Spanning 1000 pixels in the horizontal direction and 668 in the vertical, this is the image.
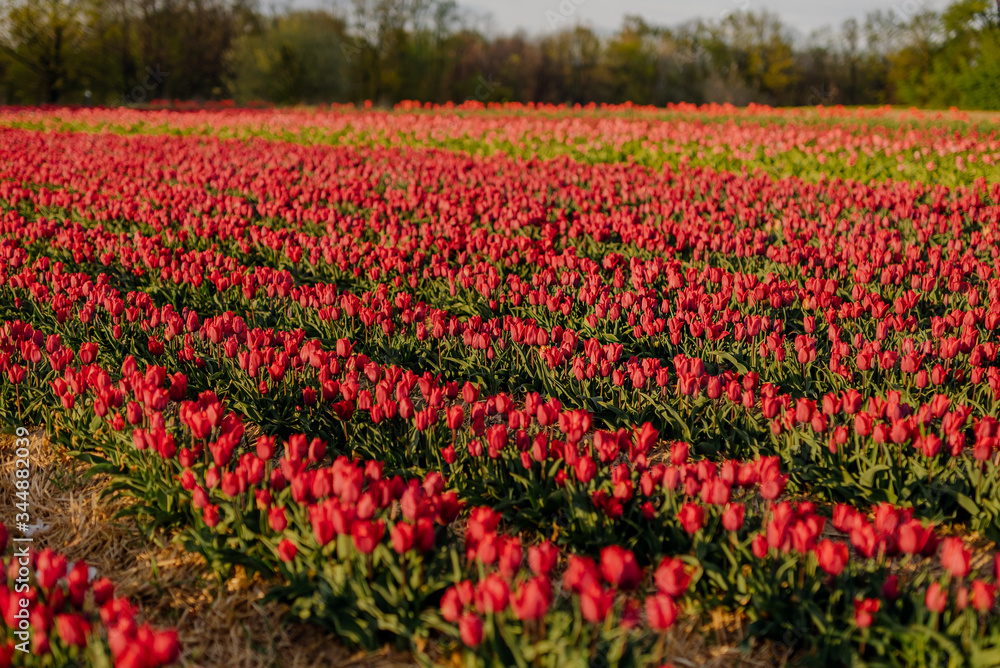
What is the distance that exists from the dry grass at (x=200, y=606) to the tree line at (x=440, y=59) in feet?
104

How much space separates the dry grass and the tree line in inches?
1250

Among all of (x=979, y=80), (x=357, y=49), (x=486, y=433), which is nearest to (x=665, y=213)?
(x=486, y=433)

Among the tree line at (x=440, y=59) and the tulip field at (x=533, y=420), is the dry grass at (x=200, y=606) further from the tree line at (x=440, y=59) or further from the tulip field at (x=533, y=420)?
the tree line at (x=440, y=59)

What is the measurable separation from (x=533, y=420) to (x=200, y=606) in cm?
149

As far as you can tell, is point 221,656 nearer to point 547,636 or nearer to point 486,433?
point 547,636

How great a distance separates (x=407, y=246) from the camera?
5984 mm

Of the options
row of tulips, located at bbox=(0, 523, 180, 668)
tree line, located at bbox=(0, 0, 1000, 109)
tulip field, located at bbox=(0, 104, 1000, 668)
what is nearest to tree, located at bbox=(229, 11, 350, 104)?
tree line, located at bbox=(0, 0, 1000, 109)

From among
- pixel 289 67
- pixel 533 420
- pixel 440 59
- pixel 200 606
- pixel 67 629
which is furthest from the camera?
pixel 440 59

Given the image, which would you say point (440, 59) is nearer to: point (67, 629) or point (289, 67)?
point (289, 67)

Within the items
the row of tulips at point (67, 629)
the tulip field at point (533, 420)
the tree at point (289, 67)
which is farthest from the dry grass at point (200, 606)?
the tree at point (289, 67)

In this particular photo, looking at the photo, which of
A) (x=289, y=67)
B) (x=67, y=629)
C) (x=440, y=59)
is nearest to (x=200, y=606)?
(x=67, y=629)

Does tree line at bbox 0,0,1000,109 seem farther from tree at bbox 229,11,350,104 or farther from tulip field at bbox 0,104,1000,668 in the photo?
tulip field at bbox 0,104,1000,668

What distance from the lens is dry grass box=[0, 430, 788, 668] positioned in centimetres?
228

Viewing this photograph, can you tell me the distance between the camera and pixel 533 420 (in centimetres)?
322
